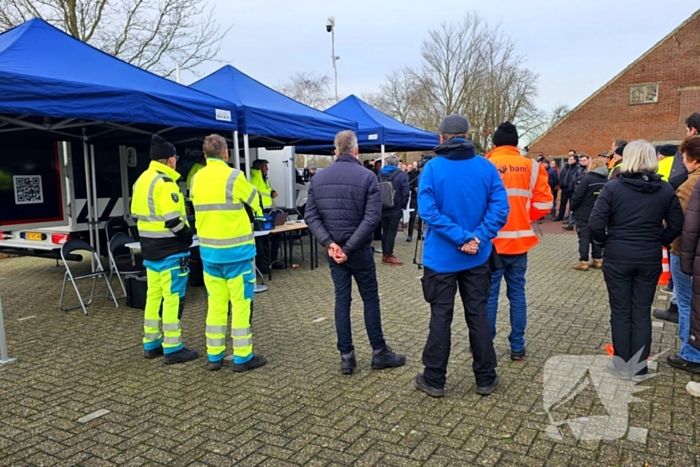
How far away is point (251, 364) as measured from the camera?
416 cm

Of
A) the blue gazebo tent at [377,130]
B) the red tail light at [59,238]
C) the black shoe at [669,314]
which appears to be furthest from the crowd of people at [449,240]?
the blue gazebo tent at [377,130]

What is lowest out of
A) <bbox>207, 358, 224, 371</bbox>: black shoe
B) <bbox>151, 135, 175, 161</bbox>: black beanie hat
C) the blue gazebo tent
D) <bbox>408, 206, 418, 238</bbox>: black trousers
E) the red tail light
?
<bbox>207, 358, 224, 371</bbox>: black shoe

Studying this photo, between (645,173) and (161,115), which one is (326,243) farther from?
(161,115)

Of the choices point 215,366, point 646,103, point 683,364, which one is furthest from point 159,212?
point 646,103

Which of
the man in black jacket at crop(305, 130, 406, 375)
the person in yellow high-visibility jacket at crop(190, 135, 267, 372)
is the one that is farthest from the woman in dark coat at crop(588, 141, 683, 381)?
the person in yellow high-visibility jacket at crop(190, 135, 267, 372)

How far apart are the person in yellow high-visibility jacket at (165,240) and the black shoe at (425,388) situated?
1945 millimetres

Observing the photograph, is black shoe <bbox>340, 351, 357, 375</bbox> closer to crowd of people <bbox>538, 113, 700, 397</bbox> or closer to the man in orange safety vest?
the man in orange safety vest

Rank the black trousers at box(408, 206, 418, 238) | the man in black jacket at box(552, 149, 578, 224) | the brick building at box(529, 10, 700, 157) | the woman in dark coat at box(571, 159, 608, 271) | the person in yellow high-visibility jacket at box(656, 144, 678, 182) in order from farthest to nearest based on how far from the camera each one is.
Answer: the brick building at box(529, 10, 700, 157) → the man in black jacket at box(552, 149, 578, 224) → the black trousers at box(408, 206, 418, 238) → the woman in dark coat at box(571, 159, 608, 271) → the person in yellow high-visibility jacket at box(656, 144, 678, 182)

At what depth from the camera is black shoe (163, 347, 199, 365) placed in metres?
4.31

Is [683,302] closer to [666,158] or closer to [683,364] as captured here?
[683,364]

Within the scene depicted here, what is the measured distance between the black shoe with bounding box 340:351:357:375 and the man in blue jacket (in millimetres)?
666

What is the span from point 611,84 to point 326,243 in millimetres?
Result: 26368

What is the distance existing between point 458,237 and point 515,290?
1097mm

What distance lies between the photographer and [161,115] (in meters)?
5.38
